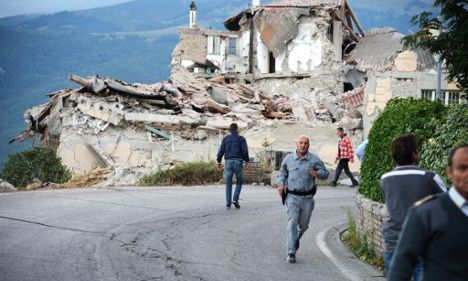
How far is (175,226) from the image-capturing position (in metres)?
11.3

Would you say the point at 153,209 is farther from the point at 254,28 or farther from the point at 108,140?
the point at 254,28

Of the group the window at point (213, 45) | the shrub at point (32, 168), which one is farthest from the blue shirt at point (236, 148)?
the window at point (213, 45)

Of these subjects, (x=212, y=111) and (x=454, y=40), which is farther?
(x=212, y=111)

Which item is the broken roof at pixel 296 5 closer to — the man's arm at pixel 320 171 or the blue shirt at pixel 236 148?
the blue shirt at pixel 236 148

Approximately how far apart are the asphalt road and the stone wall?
38 cm

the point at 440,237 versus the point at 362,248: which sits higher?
the point at 440,237

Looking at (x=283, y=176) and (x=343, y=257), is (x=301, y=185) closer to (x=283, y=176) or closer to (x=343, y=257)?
(x=283, y=176)

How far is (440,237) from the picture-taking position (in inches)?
152

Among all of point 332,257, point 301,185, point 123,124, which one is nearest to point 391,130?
point 301,185

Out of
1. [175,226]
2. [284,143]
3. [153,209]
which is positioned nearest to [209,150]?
[284,143]

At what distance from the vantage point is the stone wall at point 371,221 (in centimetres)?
898

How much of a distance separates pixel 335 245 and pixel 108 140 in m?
18.6

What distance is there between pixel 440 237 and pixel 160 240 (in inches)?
256

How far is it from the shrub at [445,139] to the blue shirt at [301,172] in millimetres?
1425
